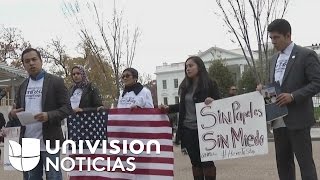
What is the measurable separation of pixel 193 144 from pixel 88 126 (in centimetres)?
136

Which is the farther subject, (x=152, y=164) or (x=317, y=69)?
(x=152, y=164)

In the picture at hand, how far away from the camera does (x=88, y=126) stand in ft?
21.1

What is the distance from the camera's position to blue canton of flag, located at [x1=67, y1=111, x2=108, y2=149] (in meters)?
6.43

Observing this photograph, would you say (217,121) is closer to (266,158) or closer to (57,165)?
(57,165)

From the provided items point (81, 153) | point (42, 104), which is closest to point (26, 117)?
point (42, 104)

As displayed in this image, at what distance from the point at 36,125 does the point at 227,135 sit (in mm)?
2076

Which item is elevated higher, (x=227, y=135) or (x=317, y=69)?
(x=317, y=69)

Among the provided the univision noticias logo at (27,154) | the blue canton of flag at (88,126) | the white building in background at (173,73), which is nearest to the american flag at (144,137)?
the blue canton of flag at (88,126)

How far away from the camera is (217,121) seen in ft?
19.0

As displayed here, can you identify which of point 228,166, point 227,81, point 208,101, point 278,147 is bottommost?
point 228,166

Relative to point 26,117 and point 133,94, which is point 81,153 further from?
point 26,117

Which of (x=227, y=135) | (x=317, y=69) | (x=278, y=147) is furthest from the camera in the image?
(x=227, y=135)

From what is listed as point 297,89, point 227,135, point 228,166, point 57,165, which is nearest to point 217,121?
point 227,135

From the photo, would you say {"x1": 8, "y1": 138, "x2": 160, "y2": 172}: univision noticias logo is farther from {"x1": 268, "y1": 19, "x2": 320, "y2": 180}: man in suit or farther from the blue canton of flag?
{"x1": 268, "y1": 19, "x2": 320, "y2": 180}: man in suit
